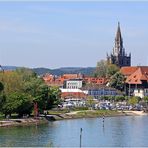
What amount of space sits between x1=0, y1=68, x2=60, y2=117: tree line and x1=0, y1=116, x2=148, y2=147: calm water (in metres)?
3.09

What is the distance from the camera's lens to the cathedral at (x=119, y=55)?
120 meters

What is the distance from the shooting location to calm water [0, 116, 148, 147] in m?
41.7

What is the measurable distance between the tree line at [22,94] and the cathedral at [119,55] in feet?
164

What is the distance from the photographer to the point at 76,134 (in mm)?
48719

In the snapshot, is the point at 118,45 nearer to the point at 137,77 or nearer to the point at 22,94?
the point at 137,77

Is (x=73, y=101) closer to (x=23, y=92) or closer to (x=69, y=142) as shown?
(x=23, y=92)

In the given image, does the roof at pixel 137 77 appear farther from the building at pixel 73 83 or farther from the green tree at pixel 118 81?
the building at pixel 73 83

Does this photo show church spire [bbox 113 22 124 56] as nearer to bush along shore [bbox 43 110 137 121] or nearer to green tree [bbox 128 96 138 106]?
green tree [bbox 128 96 138 106]

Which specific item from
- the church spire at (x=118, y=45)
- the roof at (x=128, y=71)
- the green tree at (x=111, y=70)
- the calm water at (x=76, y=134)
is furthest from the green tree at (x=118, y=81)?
the calm water at (x=76, y=134)

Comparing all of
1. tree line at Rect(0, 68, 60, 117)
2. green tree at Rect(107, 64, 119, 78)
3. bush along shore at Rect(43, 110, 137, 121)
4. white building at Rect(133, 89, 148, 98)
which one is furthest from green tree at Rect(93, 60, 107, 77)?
tree line at Rect(0, 68, 60, 117)

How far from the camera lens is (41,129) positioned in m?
51.7

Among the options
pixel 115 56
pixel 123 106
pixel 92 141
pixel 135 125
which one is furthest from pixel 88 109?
pixel 115 56

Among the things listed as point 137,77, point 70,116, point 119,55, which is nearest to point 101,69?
point 119,55

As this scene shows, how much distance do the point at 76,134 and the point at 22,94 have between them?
12126 millimetres
